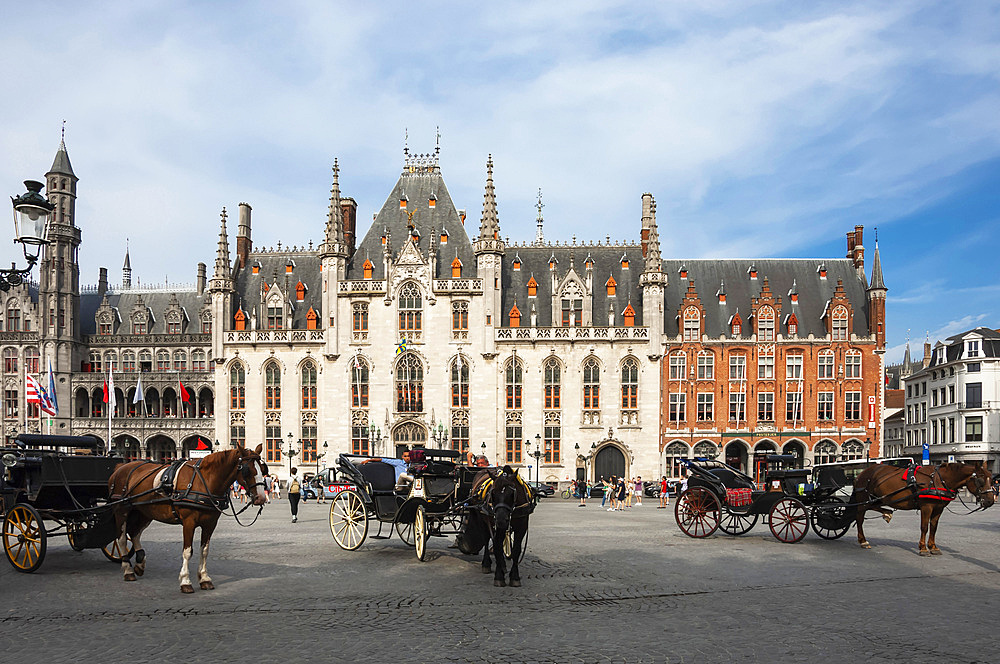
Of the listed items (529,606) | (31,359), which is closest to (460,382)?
(31,359)

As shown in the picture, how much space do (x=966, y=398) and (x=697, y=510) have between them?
180 ft

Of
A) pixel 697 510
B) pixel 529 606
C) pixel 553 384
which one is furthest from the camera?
pixel 553 384

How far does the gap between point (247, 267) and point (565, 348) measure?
82.9 ft

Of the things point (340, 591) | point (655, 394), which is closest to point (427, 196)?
point (655, 394)

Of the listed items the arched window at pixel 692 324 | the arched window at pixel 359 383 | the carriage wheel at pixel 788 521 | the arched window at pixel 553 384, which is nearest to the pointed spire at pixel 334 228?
the arched window at pixel 359 383

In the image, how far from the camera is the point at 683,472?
55.6m

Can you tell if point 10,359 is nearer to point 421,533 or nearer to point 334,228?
point 334,228

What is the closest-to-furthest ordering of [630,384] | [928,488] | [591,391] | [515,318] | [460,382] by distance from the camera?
[928,488] → [630,384] → [591,391] → [460,382] → [515,318]

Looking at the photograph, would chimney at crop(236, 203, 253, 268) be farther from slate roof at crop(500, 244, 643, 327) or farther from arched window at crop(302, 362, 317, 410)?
slate roof at crop(500, 244, 643, 327)

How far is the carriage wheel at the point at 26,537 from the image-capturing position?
15289 mm

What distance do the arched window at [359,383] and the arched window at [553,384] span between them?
494 inches

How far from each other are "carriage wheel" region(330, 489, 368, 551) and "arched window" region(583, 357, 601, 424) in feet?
124

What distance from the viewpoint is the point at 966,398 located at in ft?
220

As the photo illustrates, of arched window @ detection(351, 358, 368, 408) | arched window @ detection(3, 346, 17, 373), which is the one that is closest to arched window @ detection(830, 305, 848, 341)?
arched window @ detection(351, 358, 368, 408)
